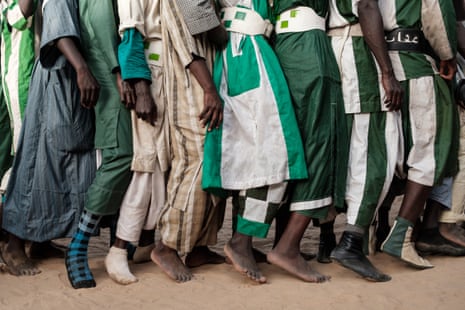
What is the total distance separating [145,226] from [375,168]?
1.40 m

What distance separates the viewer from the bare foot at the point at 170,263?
382 centimetres

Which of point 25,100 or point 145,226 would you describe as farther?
point 25,100

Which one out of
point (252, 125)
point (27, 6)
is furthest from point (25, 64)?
point (252, 125)

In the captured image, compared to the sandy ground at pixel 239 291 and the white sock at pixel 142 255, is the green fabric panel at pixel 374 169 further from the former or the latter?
the white sock at pixel 142 255

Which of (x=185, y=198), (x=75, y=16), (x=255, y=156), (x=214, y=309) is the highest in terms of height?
(x=75, y=16)

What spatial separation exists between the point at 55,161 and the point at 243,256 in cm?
126

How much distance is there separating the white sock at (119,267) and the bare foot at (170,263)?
0.16 metres

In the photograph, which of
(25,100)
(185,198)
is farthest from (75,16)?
(185,198)

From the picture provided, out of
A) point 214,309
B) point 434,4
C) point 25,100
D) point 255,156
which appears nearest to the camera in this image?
point 214,309

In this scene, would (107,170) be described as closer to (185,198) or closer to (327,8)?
(185,198)

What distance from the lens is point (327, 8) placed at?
3.97m

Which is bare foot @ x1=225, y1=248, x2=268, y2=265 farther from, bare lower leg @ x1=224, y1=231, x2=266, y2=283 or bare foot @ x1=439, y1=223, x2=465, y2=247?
bare foot @ x1=439, y1=223, x2=465, y2=247

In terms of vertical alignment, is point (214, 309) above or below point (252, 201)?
below

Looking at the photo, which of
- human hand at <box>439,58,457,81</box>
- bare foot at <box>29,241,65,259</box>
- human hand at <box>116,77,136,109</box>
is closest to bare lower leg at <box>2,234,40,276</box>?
bare foot at <box>29,241,65,259</box>
